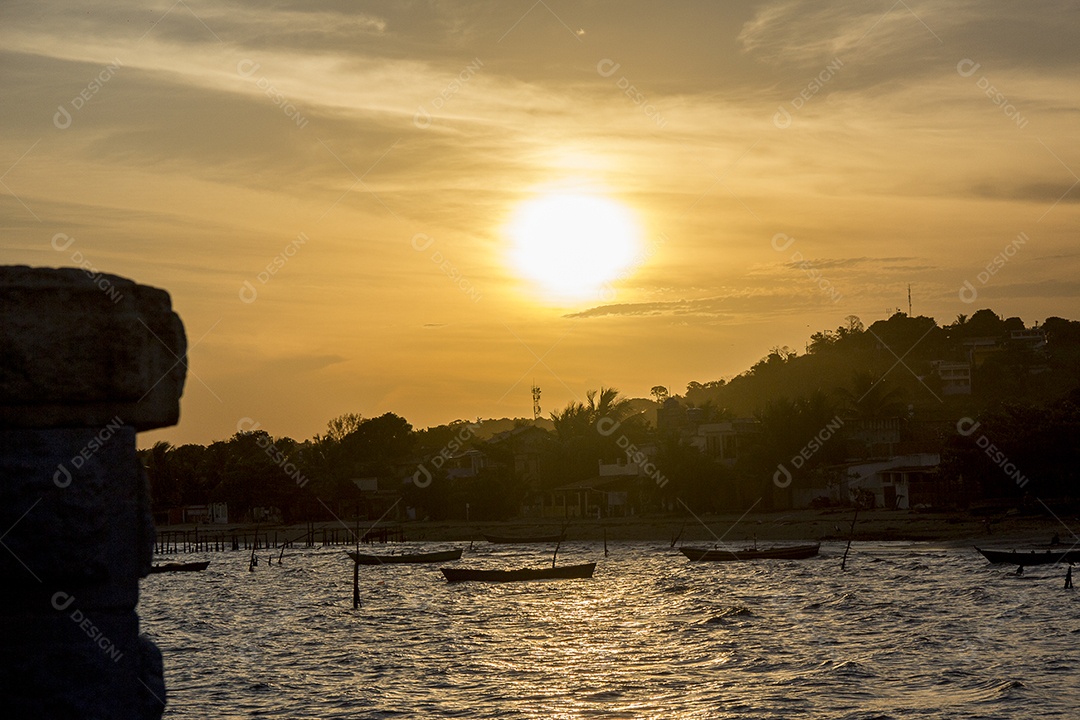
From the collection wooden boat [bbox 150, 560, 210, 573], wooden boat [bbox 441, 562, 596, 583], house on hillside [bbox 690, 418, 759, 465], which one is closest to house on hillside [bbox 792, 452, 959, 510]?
house on hillside [bbox 690, 418, 759, 465]

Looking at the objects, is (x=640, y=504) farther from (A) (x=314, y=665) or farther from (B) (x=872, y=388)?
(A) (x=314, y=665)

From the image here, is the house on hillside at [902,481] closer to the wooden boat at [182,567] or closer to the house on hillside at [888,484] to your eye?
the house on hillside at [888,484]

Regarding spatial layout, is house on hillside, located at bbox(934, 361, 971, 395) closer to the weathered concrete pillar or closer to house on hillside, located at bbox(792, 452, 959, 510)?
house on hillside, located at bbox(792, 452, 959, 510)

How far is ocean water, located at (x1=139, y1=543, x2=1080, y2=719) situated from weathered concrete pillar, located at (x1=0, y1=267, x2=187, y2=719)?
1980 cm

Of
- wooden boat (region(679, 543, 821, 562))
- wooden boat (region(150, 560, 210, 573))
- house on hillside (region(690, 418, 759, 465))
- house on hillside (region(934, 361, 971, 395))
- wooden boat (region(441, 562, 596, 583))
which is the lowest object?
wooden boat (region(150, 560, 210, 573))

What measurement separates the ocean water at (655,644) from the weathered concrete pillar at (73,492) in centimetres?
1980

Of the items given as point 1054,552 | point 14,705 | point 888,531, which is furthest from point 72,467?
point 888,531

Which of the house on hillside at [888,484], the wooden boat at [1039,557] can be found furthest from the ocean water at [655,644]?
the house on hillside at [888,484]

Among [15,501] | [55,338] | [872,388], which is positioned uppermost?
[872,388]

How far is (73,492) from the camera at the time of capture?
3027mm

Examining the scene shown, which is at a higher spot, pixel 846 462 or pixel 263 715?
pixel 846 462

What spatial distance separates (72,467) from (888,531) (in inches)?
2754

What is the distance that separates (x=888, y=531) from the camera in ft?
224

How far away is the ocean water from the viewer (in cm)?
2347
